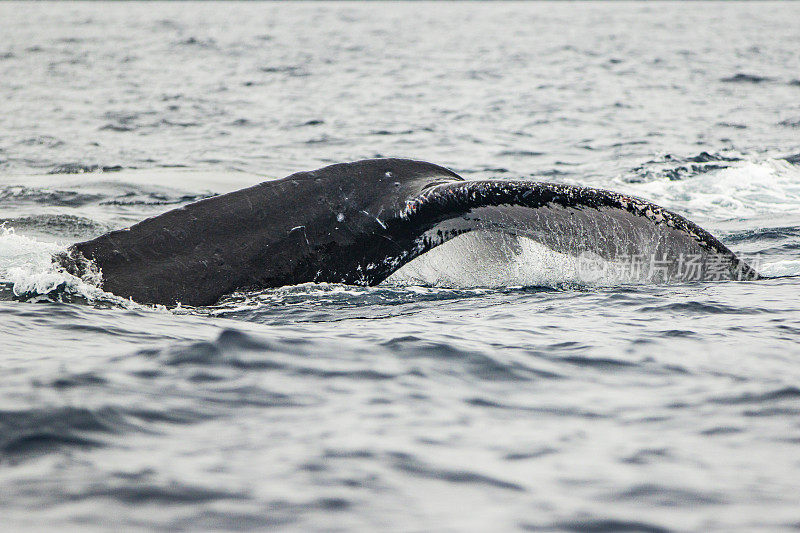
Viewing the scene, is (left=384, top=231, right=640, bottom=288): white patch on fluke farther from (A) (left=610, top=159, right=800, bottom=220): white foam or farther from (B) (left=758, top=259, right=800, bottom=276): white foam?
(A) (left=610, top=159, right=800, bottom=220): white foam

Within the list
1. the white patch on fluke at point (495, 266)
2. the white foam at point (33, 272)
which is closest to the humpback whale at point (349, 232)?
the white foam at point (33, 272)

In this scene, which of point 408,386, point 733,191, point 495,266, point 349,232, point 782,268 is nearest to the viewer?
point 408,386

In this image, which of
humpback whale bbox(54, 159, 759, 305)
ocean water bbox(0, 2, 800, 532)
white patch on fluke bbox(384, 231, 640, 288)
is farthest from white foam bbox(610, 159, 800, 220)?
humpback whale bbox(54, 159, 759, 305)

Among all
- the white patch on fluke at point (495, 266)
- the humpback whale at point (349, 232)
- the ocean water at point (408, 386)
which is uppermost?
the humpback whale at point (349, 232)

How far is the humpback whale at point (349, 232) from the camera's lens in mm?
5680

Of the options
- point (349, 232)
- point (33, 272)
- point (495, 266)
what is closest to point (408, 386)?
point (349, 232)

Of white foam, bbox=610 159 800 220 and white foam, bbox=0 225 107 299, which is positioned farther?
white foam, bbox=610 159 800 220

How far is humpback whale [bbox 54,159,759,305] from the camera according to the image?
5680mm

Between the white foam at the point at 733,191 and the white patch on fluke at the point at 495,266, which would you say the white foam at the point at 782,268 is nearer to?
the white patch on fluke at the point at 495,266

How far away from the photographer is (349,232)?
5.98m

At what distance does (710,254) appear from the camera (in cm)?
602

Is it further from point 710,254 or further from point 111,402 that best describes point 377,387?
point 710,254

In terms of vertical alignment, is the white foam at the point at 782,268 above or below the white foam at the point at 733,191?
below

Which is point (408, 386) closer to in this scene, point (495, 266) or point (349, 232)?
point (349, 232)
